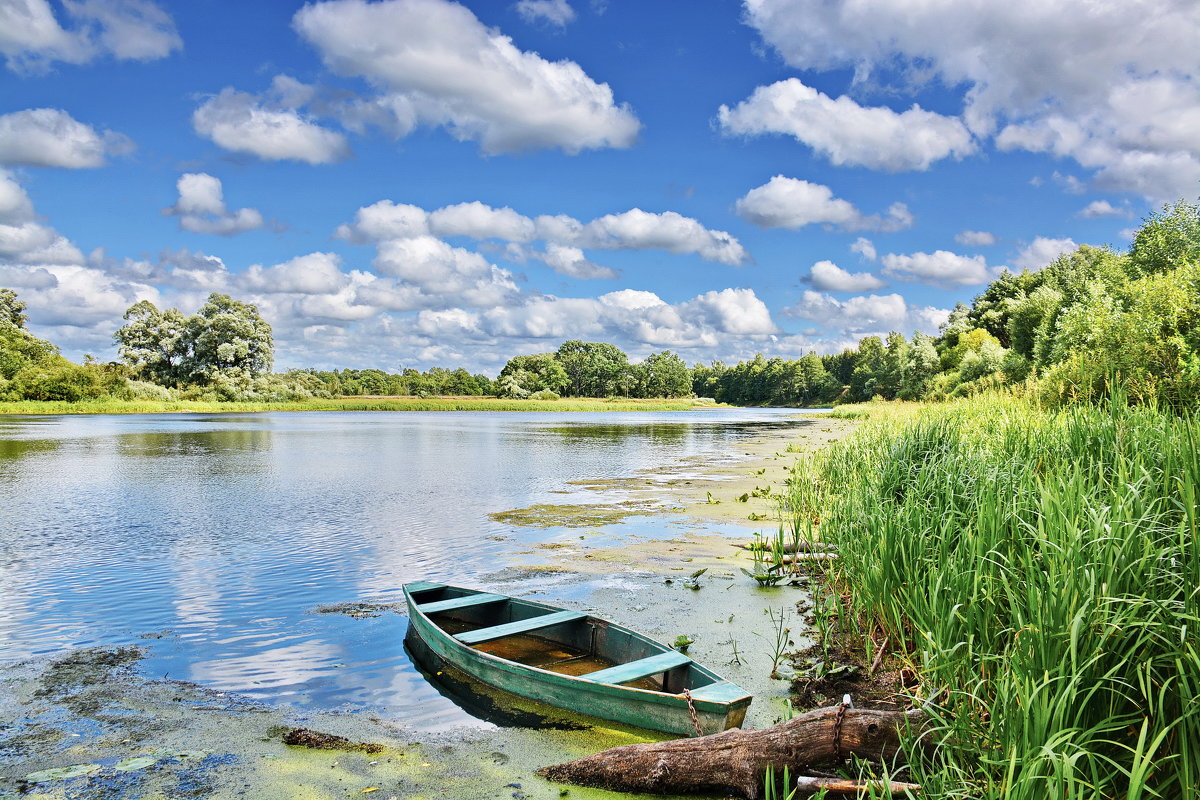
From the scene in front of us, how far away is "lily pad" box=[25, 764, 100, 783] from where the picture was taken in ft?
16.2

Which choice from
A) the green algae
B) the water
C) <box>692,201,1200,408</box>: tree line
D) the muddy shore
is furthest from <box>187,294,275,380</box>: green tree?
the muddy shore

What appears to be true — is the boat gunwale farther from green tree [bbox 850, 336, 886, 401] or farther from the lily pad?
green tree [bbox 850, 336, 886, 401]

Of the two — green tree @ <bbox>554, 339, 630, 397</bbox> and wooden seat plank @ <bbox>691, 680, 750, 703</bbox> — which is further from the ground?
green tree @ <bbox>554, 339, 630, 397</bbox>

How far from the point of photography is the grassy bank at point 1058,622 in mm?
3455

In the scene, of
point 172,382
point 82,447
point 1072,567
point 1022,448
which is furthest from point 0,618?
point 172,382

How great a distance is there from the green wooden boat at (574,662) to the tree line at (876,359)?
5.92m

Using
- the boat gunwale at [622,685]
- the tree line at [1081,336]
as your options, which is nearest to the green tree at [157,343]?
the tree line at [1081,336]

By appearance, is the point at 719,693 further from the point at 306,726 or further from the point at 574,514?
the point at 574,514

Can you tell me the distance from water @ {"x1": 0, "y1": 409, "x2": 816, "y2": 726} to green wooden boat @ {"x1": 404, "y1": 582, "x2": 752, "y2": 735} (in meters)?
0.50

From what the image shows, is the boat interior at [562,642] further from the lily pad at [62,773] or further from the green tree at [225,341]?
the green tree at [225,341]

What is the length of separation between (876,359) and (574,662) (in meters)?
130

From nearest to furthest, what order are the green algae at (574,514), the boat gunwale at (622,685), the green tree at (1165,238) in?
1. the boat gunwale at (622,685)
2. the green algae at (574,514)
3. the green tree at (1165,238)

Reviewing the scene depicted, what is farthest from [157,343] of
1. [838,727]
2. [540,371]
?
[838,727]

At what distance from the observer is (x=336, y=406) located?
87.3 meters
